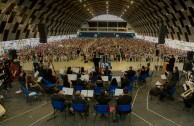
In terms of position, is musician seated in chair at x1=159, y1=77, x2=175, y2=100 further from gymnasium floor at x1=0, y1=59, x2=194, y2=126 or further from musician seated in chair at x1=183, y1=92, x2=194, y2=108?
musician seated in chair at x1=183, y1=92, x2=194, y2=108

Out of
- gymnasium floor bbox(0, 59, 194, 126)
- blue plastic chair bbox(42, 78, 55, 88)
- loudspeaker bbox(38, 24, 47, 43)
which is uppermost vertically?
loudspeaker bbox(38, 24, 47, 43)

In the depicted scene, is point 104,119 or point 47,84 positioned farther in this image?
point 47,84

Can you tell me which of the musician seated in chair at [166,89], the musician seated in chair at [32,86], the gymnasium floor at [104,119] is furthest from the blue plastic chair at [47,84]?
the musician seated in chair at [166,89]

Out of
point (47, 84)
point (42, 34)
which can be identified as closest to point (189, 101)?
point (47, 84)

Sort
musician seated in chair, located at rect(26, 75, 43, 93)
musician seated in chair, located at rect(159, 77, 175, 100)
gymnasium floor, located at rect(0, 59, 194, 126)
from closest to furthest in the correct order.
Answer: gymnasium floor, located at rect(0, 59, 194, 126) < musician seated in chair, located at rect(159, 77, 175, 100) < musician seated in chair, located at rect(26, 75, 43, 93)

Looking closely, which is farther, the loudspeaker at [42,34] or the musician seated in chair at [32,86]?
the loudspeaker at [42,34]

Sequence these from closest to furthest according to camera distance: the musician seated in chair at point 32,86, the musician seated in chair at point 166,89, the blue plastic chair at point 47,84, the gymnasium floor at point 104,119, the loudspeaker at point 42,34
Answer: the gymnasium floor at point 104,119
the musician seated in chair at point 166,89
the musician seated in chair at point 32,86
the blue plastic chair at point 47,84
the loudspeaker at point 42,34

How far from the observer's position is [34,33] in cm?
4450

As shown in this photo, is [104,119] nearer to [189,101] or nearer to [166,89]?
[189,101]

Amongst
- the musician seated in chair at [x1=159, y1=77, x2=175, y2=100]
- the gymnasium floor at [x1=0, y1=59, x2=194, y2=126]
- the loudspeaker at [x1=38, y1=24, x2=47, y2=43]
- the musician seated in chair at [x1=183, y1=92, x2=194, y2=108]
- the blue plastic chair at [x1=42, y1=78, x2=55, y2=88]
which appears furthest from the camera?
the loudspeaker at [x1=38, y1=24, x2=47, y2=43]

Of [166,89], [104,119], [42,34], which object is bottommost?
[104,119]

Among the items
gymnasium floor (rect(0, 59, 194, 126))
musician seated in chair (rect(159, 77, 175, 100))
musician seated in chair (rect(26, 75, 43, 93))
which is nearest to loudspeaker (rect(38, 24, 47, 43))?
musician seated in chair (rect(26, 75, 43, 93))

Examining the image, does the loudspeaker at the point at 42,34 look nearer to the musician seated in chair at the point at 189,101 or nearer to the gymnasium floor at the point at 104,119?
the gymnasium floor at the point at 104,119

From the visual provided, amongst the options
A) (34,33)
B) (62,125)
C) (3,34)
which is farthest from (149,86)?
(34,33)
